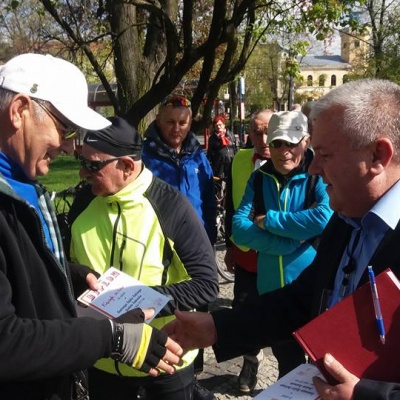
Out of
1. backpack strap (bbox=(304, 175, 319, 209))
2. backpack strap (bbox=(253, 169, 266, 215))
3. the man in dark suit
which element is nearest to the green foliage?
backpack strap (bbox=(253, 169, 266, 215))

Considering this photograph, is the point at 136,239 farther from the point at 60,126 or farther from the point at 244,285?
the point at 244,285

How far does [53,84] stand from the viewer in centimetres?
192

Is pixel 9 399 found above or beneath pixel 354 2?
beneath

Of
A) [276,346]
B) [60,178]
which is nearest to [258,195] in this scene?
[276,346]

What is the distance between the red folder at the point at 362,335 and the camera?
1.48 m

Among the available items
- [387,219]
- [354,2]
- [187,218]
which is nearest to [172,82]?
[354,2]

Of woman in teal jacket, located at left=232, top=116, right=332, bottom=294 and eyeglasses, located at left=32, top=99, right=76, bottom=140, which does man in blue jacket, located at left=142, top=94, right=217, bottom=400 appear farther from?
eyeglasses, located at left=32, top=99, right=76, bottom=140

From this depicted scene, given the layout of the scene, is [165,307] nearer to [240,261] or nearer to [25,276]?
[25,276]

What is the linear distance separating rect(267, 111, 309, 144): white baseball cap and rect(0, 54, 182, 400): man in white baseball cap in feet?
5.82

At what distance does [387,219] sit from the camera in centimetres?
166

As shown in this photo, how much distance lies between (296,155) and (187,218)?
3.93 ft

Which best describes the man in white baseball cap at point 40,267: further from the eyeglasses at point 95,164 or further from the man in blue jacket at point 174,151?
the man in blue jacket at point 174,151

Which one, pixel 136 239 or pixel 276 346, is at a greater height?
pixel 136 239

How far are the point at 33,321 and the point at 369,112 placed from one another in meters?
1.24
